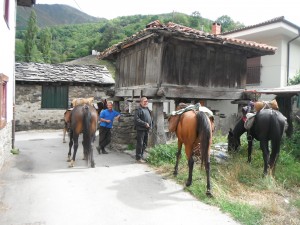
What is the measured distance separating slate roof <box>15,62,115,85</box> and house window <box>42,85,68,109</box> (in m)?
0.64

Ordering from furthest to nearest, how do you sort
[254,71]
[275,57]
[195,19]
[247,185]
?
1. [195,19]
2. [254,71]
3. [275,57]
4. [247,185]

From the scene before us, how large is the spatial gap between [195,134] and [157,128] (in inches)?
126

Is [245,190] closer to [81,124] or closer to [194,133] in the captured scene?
[194,133]

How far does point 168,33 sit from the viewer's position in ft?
28.4

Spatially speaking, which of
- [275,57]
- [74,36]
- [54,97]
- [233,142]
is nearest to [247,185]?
[233,142]

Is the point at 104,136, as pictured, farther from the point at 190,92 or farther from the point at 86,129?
the point at 190,92

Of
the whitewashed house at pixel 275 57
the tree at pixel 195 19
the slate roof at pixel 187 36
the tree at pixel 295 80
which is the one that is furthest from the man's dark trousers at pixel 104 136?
the tree at pixel 195 19

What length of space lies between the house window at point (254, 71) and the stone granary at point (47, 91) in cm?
873

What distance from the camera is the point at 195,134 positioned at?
6230mm

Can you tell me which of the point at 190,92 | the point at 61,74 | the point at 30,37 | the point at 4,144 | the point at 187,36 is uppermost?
the point at 30,37

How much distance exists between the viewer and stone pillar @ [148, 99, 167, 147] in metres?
9.32

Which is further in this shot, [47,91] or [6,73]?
[47,91]

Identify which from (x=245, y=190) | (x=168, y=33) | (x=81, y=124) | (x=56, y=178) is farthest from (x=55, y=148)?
(x=245, y=190)

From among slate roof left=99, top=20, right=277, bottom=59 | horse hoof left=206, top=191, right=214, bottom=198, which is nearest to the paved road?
horse hoof left=206, top=191, right=214, bottom=198
